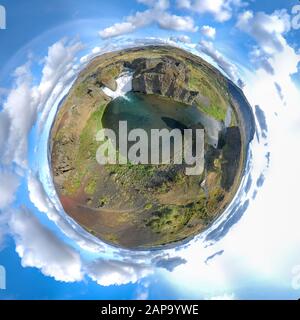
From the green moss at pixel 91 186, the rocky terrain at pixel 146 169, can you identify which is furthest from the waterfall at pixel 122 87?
the green moss at pixel 91 186

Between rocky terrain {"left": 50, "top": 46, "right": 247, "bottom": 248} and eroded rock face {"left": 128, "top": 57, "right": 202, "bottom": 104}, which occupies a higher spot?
eroded rock face {"left": 128, "top": 57, "right": 202, "bottom": 104}

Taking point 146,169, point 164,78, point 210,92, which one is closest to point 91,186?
point 146,169

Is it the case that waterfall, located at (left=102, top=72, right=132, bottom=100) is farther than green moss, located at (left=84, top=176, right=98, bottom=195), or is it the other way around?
green moss, located at (left=84, top=176, right=98, bottom=195)

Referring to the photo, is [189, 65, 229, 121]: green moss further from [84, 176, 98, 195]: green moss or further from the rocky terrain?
[84, 176, 98, 195]: green moss

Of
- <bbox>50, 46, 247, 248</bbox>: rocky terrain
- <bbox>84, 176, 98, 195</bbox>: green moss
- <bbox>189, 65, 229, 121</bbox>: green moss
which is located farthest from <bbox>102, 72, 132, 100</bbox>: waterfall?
<bbox>84, 176, 98, 195</bbox>: green moss

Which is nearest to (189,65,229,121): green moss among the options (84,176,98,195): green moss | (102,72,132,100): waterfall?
(102,72,132,100): waterfall

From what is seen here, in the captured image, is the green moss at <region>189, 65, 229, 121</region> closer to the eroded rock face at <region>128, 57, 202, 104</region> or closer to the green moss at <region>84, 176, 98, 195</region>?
the eroded rock face at <region>128, 57, 202, 104</region>

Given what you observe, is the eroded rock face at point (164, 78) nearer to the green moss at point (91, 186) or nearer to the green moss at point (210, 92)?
the green moss at point (210, 92)
